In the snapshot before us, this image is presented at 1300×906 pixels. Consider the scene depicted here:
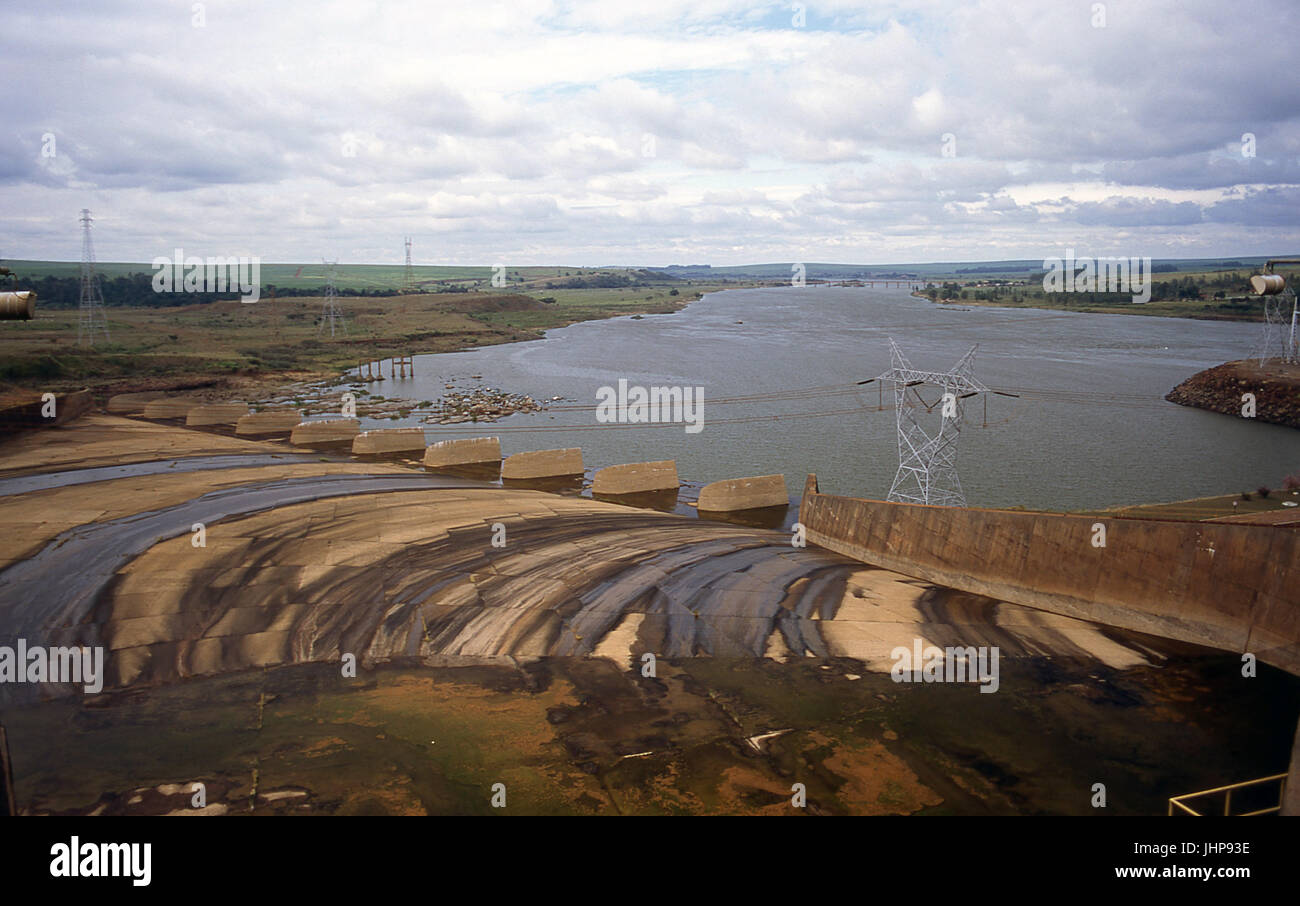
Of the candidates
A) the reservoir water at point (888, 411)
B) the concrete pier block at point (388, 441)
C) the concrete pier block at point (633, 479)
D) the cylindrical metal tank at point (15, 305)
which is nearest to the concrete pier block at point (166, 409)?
the reservoir water at point (888, 411)

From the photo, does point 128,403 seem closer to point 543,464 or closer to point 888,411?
point 543,464

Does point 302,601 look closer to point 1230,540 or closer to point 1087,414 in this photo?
point 1230,540

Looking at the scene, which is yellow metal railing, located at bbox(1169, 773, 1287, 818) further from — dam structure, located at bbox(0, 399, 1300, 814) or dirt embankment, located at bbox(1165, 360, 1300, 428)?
dirt embankment, located at bbox(1165, 360, 1300, 428)

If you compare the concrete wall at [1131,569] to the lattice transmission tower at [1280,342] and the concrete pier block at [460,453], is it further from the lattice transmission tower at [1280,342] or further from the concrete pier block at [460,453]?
the lattice transmission tower at [1280,342]

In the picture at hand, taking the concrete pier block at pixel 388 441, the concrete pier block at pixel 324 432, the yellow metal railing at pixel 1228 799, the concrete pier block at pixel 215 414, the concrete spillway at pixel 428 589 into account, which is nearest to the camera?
the yellow metal railing at pixel 1228 799

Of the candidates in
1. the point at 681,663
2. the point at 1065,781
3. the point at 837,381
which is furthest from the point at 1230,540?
the point at 837,381

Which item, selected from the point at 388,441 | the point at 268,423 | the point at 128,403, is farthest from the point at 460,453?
the point at 128,403
